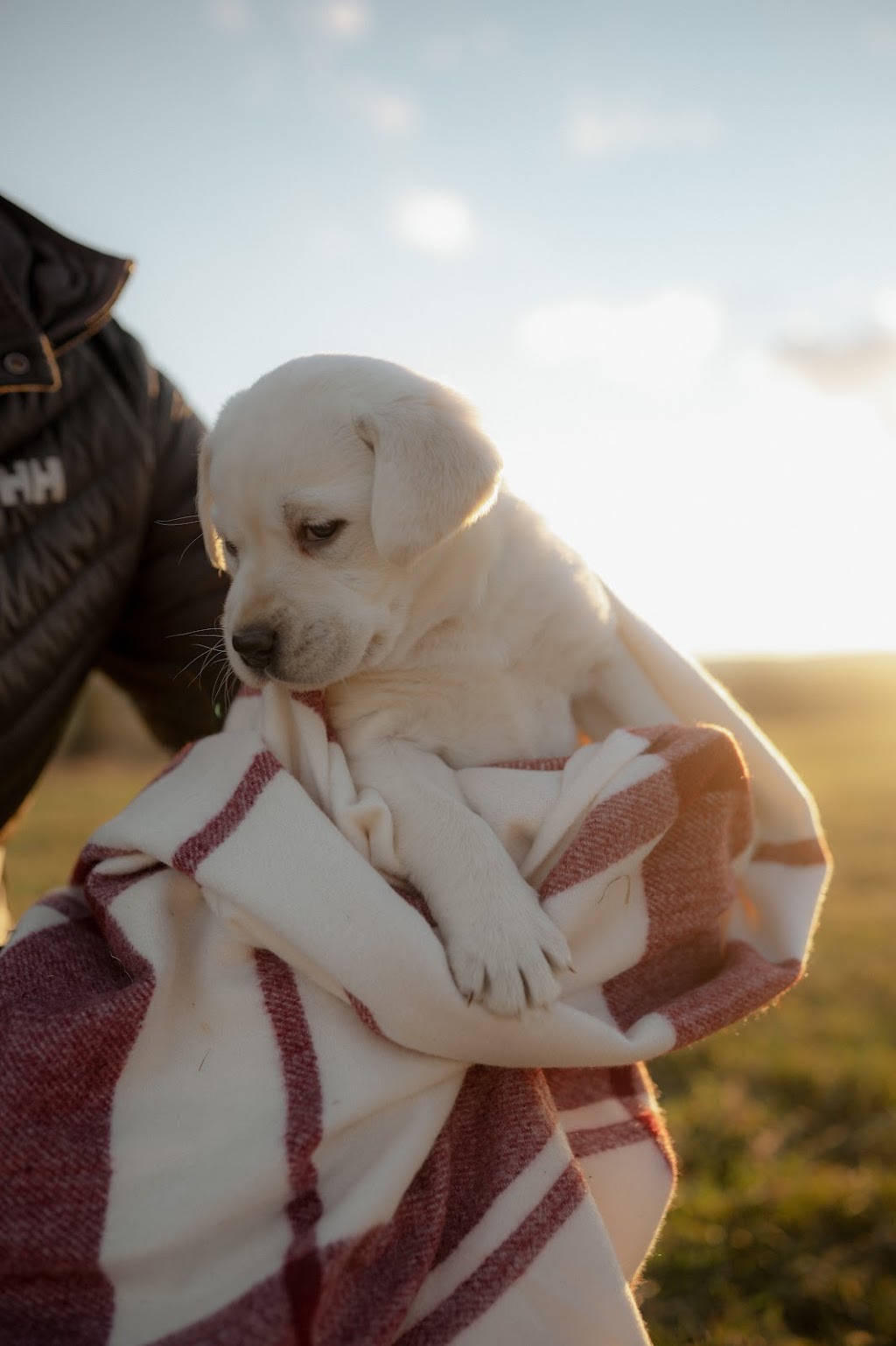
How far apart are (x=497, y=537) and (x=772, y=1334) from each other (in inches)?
71.1

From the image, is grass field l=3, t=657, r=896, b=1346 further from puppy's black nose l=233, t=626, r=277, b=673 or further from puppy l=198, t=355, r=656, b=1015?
puppy's black nose l=233, t=626, r=277, b=673

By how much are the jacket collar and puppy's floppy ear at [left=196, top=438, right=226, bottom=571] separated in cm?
33

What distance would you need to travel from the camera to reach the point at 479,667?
2.05 meters

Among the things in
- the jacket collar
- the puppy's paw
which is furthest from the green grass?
the jacket collar

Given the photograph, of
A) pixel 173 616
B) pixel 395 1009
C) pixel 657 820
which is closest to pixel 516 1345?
pixel 395 1009

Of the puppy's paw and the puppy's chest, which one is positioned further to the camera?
the puppy's chest

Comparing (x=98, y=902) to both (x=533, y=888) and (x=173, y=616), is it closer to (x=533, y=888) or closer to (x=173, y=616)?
(x=533, y=888)

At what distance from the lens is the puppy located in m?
2.00

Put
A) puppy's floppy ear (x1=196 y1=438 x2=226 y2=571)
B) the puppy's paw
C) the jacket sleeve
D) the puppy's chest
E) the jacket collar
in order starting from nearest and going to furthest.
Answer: the puppy's paw, the puppy's chest, the jacket collar, puppy's floppy ear (x1=196 y1=438 x2=226 y2=571), the jacket sleeve

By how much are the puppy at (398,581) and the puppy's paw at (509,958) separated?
346 mm

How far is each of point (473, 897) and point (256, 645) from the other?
27.5 inches

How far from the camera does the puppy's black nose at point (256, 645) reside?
6.55ft

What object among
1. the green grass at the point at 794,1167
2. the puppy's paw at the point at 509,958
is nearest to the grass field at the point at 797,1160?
the green grass at the point at 794,1167

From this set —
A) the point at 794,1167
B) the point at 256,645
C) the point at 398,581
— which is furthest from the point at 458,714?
the point at 794,1167
